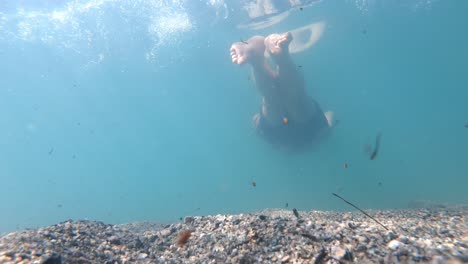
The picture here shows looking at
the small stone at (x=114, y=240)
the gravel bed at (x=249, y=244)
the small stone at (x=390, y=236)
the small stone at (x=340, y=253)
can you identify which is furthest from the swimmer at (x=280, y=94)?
the small stone at (x=340, y=253)

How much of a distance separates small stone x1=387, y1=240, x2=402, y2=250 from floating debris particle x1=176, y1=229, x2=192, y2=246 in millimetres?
2004

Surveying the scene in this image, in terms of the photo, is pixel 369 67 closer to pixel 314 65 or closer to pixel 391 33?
pixel 391 33

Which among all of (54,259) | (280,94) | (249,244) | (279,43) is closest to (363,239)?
(249,244)

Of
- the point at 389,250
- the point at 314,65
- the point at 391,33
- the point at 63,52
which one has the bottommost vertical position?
the point at 389,250

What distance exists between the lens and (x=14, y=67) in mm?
36562

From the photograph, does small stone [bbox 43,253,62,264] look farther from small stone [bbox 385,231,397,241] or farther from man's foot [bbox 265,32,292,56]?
man's foot [bbox 265,32,292,56]

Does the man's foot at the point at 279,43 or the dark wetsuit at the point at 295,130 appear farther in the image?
the dark wetsuit at the point at 295,130

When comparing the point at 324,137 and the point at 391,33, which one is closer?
the point at 324,137

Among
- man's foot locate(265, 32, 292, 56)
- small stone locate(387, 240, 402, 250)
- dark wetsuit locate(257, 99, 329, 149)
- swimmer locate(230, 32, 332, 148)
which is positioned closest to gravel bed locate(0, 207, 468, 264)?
small stone locate(387, 240, 402, 250)

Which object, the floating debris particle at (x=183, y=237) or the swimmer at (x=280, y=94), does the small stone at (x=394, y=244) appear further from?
the swimmer at (x=280, y=94)

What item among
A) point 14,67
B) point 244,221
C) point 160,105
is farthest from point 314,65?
point 160,105

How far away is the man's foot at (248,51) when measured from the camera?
10.5 metres

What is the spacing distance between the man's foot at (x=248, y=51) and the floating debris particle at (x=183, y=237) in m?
8.22

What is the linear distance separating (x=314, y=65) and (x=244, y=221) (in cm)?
2928
